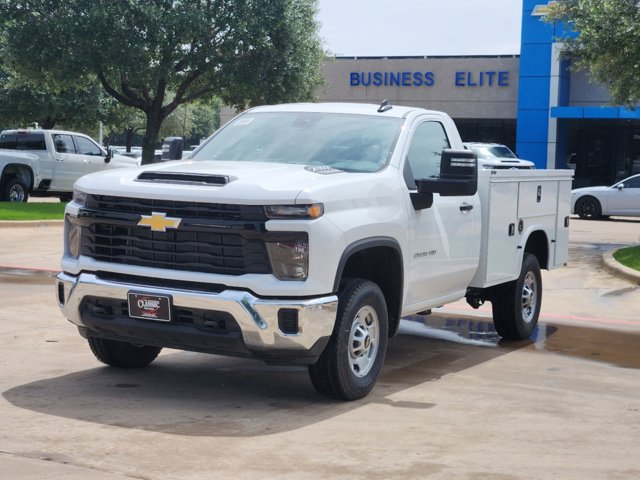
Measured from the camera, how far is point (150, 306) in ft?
22.4

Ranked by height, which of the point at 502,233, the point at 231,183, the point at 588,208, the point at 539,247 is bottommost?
the point at 588,208

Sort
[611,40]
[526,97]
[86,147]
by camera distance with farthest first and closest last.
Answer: [526,97] → [86,147] → [611,40]

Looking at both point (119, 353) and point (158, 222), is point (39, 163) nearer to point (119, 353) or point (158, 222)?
point (119, 353)

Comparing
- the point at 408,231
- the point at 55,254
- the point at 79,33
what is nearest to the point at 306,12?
the point at 79,33

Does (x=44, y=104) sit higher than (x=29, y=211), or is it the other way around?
(x=44, y=104)

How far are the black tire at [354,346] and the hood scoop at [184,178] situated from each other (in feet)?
3.58

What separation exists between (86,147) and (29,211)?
17.7 ft

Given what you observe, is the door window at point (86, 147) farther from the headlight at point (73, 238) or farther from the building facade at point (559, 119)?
the building facade at point (559, 119)

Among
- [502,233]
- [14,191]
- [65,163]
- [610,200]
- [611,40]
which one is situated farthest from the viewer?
[610,200]

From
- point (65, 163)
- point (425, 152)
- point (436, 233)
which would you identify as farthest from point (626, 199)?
point (436, 233)

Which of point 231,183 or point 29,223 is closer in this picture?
point 231,183

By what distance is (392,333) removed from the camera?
7.83m

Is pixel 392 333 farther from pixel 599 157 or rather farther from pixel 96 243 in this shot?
pixel 599 157

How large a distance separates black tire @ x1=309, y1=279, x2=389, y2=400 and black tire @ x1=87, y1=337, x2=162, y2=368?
1.63 meters
